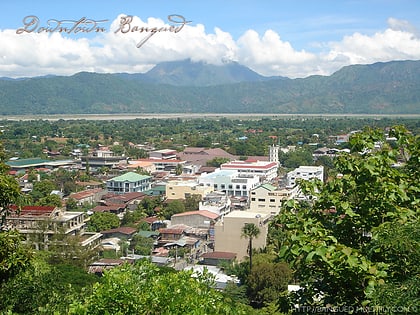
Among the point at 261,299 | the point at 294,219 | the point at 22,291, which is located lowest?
the point at 261,299

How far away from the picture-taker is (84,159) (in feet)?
124

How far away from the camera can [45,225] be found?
1495 cm

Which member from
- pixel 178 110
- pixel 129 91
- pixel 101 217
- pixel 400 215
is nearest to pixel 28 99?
pixel 129 91

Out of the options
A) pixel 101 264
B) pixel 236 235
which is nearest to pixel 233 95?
pixel 236 235

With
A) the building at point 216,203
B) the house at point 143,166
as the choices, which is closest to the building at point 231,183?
the building at point 216,203

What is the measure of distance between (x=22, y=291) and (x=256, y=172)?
25.9 meters

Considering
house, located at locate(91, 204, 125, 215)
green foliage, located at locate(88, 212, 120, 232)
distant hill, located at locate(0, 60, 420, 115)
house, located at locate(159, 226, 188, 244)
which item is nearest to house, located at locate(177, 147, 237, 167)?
house, located at locate(91, 204, 125, 215)

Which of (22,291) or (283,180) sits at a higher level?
(22,291)

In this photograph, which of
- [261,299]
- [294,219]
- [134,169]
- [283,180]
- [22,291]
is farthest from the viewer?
[134,169]

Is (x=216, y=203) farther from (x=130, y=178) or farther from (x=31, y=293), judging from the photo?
(x=31, y=293)

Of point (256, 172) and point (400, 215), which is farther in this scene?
point (256, 172)

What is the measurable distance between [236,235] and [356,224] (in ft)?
45.1

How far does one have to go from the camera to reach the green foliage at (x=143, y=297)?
2.97 m

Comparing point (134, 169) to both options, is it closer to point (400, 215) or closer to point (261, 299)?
point (261, 299)
